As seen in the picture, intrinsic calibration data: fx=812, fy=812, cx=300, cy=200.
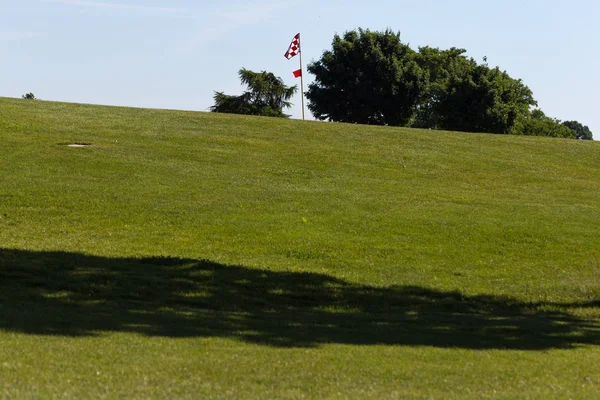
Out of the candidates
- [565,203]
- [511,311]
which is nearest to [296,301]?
[511,311]

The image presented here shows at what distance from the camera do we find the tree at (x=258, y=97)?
76750mm

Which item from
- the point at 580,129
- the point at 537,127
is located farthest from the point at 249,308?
the point at 580,129

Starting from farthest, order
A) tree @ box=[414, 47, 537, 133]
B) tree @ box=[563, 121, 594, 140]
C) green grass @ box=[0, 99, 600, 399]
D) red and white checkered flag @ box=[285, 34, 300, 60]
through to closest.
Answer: tree @ box=[563, 121, 594, 140]
tree @ box=[414, 47, 537, 133]
red and white checkered flag @ box=[285, 34, 300, 60]
green grass @ box=[0, 99, 600, 399]

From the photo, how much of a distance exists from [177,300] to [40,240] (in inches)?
229

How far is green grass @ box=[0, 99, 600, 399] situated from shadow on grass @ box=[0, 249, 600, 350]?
7 centimetres

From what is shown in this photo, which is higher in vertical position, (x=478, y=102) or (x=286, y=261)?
(x=478, y=102)

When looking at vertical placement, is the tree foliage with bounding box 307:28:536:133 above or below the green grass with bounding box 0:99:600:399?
above

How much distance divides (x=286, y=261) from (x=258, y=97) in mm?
60573

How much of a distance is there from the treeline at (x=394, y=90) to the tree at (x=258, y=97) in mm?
2878

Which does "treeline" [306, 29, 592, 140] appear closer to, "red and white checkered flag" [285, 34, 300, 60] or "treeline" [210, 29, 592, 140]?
"treeline" [210, 29, 592, 140]

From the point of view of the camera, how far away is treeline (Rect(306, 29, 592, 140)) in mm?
70938

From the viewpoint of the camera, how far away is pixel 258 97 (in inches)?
3054

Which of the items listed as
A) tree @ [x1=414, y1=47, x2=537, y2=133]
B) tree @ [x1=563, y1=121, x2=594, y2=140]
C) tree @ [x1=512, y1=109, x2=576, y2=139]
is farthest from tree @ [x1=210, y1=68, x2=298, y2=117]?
tree @ [x1=563, y1=121, x2=594, y2=140]

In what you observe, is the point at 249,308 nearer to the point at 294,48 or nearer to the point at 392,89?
the point at 294,48
